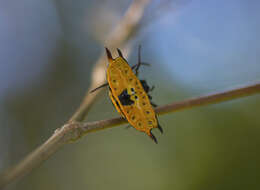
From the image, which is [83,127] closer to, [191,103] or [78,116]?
[78,116]

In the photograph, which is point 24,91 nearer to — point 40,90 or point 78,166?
point 40,90

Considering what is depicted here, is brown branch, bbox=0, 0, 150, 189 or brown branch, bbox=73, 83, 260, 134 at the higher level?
brown branch, bbox=0, 0, 150, 189

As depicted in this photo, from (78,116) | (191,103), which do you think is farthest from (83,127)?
(191,103)

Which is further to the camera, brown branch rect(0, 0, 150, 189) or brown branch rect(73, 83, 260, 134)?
brown branch rect(73, 83, 260, 134)

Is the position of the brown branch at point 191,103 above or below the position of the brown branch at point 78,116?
below

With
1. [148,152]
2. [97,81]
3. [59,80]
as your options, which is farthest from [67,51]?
[97,81]

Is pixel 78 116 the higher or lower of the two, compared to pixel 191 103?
higher

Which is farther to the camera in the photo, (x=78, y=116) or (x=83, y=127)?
(x=78, y=116)

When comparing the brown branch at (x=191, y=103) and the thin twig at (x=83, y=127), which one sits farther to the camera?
the brown branch at (x=191, y=103)
